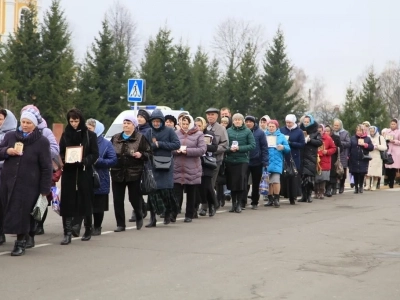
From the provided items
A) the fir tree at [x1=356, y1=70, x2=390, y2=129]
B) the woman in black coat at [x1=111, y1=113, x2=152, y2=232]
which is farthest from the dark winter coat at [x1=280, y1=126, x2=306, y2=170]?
the fir tree at [x1=356, y1=70, x2=390, y2=129]

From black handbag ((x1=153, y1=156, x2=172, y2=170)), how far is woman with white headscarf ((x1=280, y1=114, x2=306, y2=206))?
18.6 ft

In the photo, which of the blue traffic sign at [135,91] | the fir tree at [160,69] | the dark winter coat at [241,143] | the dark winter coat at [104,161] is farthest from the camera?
the fir tree at [160,69]

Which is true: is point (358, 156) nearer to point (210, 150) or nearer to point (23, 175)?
point (210, 150)

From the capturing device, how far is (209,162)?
18219mm

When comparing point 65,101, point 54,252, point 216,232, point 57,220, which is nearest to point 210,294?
point 54,252

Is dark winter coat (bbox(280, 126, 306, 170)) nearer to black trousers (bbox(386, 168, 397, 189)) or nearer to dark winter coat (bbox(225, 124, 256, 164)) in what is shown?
dark winter coat (bbox(225, 124, 256, 164))

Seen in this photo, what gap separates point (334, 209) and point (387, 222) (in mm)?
3002

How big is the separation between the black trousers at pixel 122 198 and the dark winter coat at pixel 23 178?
3.01 metres

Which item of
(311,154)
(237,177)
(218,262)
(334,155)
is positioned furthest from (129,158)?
(334,155)

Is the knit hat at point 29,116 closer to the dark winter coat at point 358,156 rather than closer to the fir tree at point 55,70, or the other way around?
the dark winter coat at point 358,156

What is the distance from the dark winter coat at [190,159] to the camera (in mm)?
17156

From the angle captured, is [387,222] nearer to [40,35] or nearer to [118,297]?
[118,297]

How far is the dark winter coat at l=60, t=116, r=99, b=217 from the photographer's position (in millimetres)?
13680

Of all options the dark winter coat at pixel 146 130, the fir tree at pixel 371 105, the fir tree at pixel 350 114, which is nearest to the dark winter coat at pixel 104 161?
the dark winter coat at pixel 146 130
